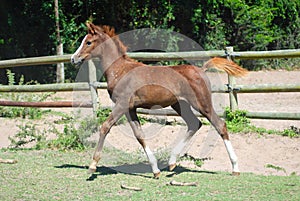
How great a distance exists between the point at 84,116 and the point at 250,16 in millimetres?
11715

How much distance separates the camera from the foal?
6.97 metres

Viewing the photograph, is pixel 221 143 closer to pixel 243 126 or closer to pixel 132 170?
pixel 243 126

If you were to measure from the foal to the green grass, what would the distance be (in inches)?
12.8

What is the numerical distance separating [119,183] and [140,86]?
4.47ft

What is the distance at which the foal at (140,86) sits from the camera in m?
6.97

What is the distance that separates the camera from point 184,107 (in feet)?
24.9

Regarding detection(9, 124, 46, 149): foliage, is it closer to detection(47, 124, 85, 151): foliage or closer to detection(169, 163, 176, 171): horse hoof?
detection(47, 124, 85, 151): foliage

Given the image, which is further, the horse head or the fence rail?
the fence rail

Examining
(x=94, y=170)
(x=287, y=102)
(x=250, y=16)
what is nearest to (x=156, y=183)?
(x=94, y=170)

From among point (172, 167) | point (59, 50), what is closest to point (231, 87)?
point (172, 167)

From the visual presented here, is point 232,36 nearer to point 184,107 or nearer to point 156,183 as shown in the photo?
point 184,107

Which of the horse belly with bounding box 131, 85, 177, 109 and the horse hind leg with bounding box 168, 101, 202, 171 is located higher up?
the horse belly with bounding box 131, 85, 177, 109

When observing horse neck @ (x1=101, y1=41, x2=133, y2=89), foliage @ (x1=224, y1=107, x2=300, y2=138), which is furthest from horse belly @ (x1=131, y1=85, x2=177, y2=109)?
foliage @ (x1=224, y1=107, x2=300, y2=138)

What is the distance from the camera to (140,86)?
23.1 feet
